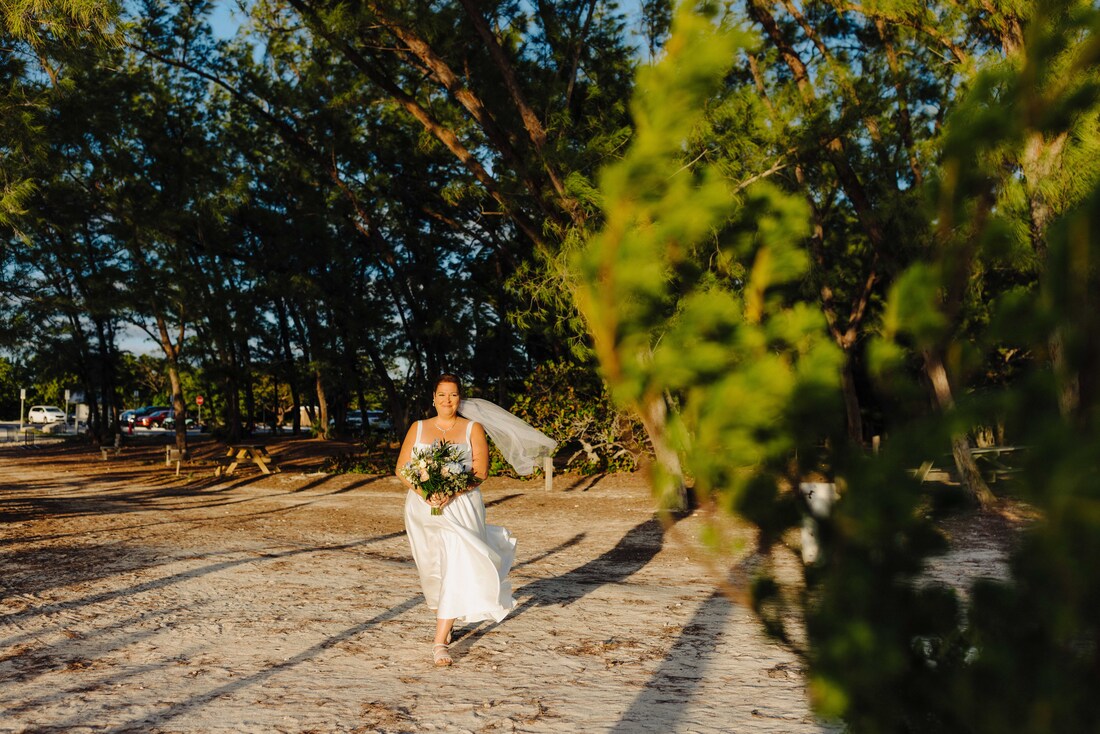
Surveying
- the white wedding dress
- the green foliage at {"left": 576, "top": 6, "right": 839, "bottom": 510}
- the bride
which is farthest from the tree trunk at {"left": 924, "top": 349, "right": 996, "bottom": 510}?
the white wedding dress

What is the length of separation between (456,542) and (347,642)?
103cm

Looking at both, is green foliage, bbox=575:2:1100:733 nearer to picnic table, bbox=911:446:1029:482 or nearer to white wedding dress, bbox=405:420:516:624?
picnic table, bbox=911:446:1029:482

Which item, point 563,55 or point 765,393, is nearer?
point 765,393

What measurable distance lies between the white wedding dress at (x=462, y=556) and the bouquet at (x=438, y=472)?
10cm

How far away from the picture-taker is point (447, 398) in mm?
6965

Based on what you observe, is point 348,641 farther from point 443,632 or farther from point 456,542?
point 456,542

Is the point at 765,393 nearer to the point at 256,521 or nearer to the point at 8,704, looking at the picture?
the point at 8,704

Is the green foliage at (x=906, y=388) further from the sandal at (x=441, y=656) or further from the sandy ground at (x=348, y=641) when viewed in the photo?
the sandal at (x=441, y=656)

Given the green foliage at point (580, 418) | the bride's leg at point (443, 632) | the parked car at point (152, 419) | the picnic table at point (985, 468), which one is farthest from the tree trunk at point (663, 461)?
the parked car at point (152, 419)

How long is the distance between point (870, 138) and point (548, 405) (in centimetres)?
960

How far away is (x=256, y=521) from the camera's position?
47.8 ft

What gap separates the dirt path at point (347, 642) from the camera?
4816 mm

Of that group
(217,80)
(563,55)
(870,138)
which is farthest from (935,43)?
(217,80)

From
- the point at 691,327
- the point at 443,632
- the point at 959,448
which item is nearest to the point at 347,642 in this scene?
the point at 443,632
